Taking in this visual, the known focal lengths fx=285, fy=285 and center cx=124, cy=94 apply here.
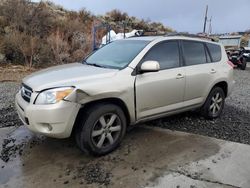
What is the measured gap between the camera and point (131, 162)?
3.99 meters

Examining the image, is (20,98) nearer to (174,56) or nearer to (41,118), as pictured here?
(41,118)

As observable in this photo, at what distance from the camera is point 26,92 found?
160 inches

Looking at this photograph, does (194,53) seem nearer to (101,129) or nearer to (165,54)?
(165,54)

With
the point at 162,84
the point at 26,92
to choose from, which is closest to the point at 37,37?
the point at 26,92

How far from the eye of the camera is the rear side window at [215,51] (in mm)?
5791

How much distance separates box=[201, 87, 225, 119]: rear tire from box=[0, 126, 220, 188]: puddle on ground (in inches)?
39.6

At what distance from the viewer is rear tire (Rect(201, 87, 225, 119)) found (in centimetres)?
570

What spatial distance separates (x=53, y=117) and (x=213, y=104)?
3.49 m

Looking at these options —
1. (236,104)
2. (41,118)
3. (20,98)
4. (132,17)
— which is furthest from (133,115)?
(132,17)

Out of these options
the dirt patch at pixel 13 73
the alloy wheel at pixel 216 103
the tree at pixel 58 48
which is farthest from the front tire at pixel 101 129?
the tree at pixel 58 48

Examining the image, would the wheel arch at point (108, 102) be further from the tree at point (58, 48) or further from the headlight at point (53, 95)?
the tree at point (58, 48)

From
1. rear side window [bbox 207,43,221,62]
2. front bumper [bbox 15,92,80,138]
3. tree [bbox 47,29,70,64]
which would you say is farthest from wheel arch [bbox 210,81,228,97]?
tree [bbox 47,29,70,64]

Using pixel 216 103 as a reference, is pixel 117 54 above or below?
above

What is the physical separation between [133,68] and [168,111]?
109 cm
